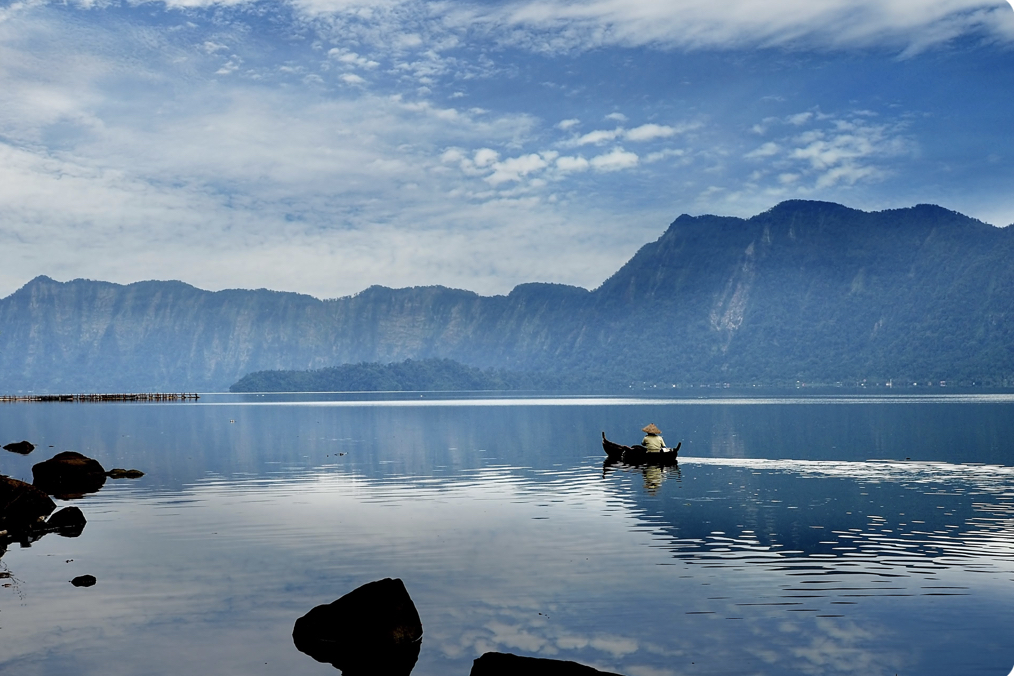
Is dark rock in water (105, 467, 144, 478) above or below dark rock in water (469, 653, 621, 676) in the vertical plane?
above

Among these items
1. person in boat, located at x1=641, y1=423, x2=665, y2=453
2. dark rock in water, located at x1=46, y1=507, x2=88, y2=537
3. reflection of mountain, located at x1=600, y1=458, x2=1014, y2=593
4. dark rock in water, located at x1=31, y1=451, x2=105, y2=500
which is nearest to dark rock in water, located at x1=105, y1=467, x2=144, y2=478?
dark rock in water, located at x1=31, y1=451, x2=105, y2=500

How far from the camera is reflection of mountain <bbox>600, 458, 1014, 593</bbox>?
105ft

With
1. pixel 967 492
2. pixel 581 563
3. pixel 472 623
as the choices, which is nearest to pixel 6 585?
pixel 472 623

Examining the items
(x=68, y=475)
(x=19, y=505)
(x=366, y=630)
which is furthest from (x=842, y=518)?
(x=68, y=475)

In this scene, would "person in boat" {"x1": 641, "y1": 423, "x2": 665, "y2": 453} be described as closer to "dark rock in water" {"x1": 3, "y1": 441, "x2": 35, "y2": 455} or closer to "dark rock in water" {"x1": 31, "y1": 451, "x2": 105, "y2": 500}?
"dark rock in water" {"x1": 31, "y1": 451, "x2": 105, "y2": 500}

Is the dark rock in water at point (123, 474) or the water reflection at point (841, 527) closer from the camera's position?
the water reflection at point (841, 527)

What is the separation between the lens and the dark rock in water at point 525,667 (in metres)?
18.7

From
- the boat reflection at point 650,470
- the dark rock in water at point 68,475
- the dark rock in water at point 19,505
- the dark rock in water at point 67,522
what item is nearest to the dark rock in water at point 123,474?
the dark rock in water at point 68,475

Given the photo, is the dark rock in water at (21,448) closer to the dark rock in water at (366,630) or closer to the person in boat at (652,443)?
the person in boat at (652,443)

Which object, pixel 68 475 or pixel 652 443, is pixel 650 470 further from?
pixel 68 475

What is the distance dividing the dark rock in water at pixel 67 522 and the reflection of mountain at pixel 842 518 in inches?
995

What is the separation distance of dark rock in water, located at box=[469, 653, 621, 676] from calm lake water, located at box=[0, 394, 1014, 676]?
2.28 metres

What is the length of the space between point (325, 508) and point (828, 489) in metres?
28.2

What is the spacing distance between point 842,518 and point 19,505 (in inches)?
1459
